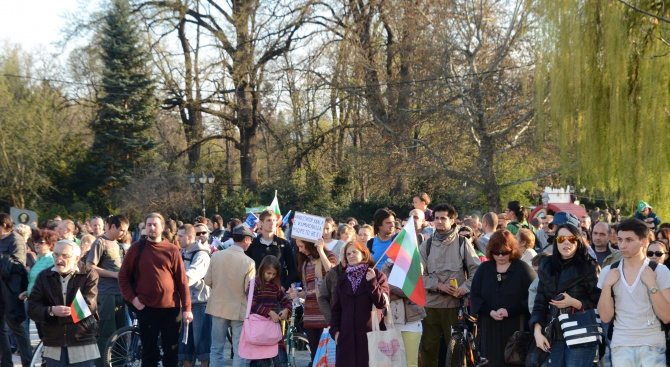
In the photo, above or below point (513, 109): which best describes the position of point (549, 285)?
below

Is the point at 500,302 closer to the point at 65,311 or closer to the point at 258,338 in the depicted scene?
the point at 258,338

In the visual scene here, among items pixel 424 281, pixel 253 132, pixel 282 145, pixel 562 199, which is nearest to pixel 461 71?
pixel 562 199

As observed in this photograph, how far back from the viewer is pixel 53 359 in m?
7.94

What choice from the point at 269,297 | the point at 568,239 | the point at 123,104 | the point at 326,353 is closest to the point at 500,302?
the point at 568,239

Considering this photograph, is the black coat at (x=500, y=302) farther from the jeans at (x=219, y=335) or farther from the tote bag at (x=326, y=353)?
the jeans at (x=219, y=335)

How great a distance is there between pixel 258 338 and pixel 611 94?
9.86 meters

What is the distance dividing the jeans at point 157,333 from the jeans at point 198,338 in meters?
1.35

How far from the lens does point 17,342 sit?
35.1 feet

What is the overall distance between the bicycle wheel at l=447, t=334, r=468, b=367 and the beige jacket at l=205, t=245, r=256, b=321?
250 centimetres

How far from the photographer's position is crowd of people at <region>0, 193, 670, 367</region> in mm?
6670

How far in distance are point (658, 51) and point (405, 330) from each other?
9154mm

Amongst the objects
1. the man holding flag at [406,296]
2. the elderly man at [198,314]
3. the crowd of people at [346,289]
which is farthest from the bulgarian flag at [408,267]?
the elderly man at [198,314]

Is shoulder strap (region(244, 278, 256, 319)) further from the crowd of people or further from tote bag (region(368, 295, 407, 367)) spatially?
tote bag (region(368, 295, 407, 367))

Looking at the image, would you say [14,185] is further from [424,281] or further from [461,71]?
[424,281]
